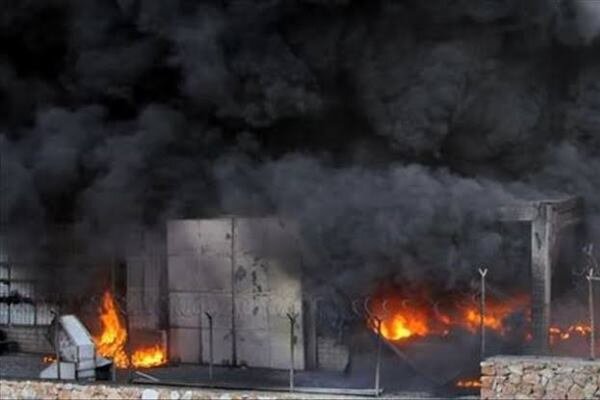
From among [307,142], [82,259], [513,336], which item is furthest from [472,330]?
[82,259]

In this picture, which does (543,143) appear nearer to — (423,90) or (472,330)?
(423,90)

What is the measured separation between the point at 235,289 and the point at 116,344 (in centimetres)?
287

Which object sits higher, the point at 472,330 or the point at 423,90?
the point at 423,90

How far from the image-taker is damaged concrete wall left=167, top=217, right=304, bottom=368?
17812 millimetres

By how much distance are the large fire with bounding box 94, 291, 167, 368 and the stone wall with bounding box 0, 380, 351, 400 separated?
5125mm

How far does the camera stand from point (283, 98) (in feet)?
60.1

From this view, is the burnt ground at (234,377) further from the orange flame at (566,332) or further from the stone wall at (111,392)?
the orange flame at (566,332)

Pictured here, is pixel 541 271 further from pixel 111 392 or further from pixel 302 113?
pixel 111 392

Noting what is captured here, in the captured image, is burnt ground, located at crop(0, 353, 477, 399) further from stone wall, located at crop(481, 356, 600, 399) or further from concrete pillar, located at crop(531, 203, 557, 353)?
stone wall, located at crop(481, 356, 600, 399)

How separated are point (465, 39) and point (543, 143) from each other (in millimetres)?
2914

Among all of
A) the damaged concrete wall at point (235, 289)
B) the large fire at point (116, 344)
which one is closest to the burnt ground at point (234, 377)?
the damaged concrete wall at point (235, 289)

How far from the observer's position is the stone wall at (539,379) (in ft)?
38.9

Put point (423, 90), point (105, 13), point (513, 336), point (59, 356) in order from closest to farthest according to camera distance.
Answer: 1. point (59, 356)
2. point (513, 336)
3. point (423, 90)
4. point (105, 13)

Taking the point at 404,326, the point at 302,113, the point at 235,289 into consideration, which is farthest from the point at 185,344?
the point at 302,113
